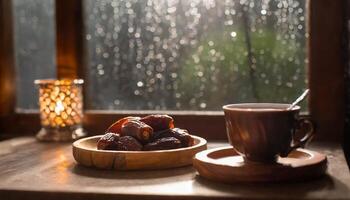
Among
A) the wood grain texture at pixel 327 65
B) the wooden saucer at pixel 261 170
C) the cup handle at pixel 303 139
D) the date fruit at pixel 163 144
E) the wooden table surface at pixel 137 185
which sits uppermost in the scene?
the wood grain texture at pixel 327 65

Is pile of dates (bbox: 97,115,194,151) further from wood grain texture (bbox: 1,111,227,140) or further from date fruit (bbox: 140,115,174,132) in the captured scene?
wood grain texture (bbox: 1,111,227,140)

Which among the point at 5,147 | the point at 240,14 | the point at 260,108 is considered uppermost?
the point at 240,14

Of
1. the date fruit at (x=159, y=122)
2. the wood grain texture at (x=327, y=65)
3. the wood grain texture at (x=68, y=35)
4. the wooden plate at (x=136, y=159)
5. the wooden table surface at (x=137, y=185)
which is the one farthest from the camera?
the wood grain texture at (x=68, y=35)

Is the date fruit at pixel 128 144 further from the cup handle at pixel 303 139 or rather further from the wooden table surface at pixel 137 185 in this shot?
the cup handle at pixel 303 139

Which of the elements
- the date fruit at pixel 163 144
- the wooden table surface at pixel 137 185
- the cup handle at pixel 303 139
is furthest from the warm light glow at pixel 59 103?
the cup handle at pixel 303 139

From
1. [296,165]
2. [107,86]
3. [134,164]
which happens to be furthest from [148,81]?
[296,165]

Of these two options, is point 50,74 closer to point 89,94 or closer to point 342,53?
point 89,94
